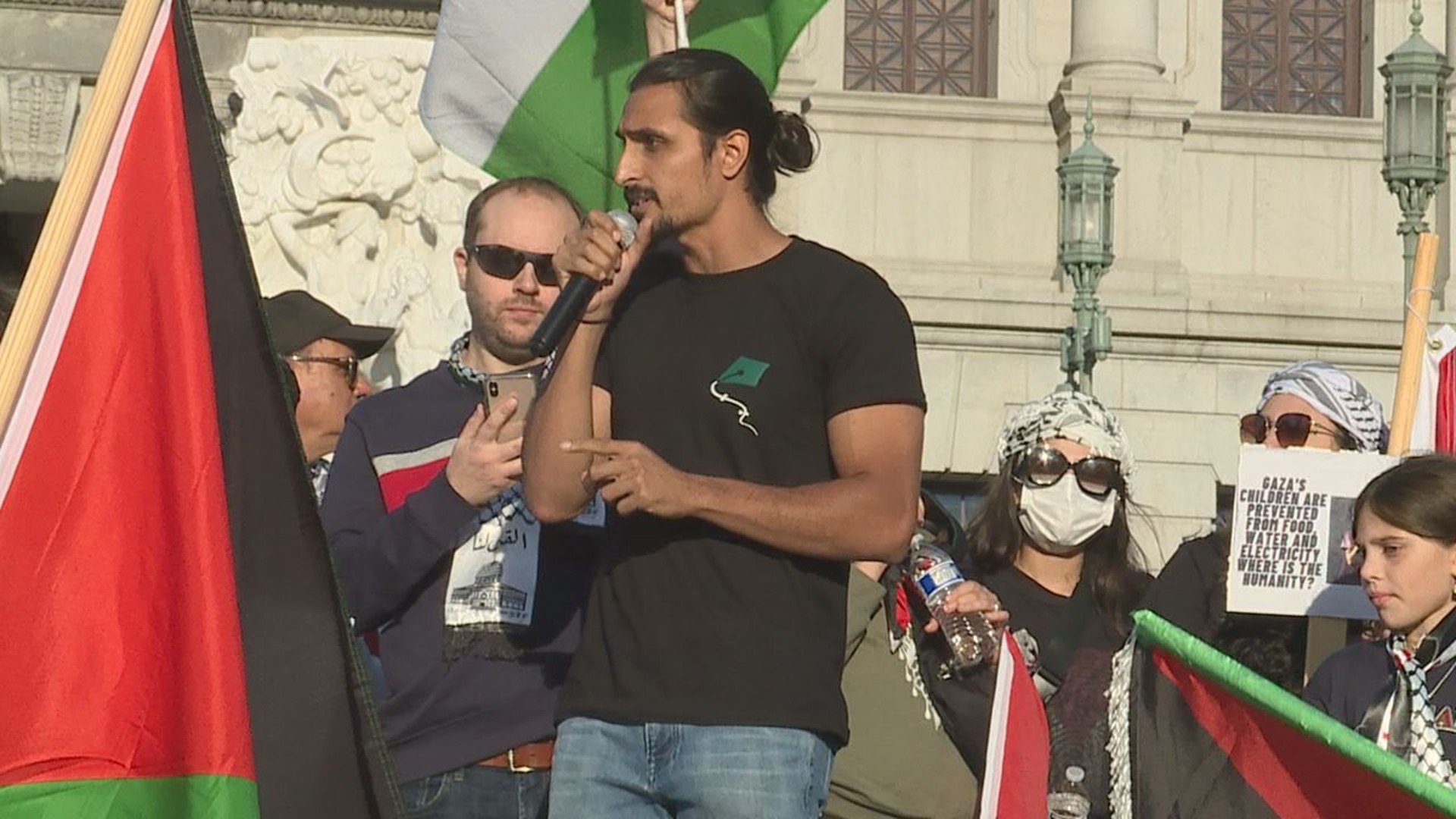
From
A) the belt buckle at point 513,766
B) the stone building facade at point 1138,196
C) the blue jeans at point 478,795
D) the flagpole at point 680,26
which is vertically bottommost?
the blue jeans at point 478,795

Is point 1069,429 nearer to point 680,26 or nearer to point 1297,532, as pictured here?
point 1297,532

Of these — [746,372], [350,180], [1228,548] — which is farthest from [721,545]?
[350,180]

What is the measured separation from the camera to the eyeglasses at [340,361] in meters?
6.88

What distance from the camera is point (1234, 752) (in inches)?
189

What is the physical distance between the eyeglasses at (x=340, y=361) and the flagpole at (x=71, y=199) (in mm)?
2483

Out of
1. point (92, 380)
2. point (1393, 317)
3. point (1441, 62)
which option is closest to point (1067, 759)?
point (92, 380)

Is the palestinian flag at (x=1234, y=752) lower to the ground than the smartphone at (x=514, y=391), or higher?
lower

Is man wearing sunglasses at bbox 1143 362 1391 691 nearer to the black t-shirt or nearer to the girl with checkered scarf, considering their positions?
the girl with checkered scarf

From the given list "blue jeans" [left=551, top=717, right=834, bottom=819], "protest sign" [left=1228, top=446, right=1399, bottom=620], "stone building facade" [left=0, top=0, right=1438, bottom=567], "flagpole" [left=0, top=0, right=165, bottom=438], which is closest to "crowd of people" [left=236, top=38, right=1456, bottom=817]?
"blue jeans" [left=551, top=717, right=834, bottom=819]

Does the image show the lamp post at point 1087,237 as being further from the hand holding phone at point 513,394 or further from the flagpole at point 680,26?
the hand holding phone at point 513,394

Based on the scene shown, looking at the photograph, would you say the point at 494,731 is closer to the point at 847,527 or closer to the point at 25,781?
the point at 847,527

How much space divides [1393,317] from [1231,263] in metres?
1.15

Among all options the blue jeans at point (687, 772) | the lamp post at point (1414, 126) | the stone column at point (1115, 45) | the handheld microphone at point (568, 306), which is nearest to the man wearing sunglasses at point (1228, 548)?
the blue jeans at point (687, 772)

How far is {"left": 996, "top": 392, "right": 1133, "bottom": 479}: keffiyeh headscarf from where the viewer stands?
21.7ft
